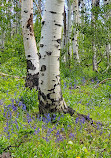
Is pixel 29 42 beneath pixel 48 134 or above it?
above

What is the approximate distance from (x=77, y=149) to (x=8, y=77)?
224 inches

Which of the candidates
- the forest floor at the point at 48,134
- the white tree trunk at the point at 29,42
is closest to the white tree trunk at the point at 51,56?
the forest floor at the point at 48,134

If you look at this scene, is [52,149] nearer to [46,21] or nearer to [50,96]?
[50,96]

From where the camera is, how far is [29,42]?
5770 millimetres

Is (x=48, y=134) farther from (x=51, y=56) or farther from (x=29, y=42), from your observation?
(x=29, y=42)

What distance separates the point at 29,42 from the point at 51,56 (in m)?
2.31

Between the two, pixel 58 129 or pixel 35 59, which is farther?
pixel 35 59

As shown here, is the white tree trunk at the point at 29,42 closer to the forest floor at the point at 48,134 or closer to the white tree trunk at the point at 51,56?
the forest floor at the point at 48,134

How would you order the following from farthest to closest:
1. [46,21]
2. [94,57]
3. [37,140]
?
[94,57] < [46,21] < [37,140]

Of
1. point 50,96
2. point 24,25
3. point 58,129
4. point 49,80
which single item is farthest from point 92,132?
point 24,25

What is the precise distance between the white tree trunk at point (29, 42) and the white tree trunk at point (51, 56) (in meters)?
1.88

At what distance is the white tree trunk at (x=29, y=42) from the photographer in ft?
18.7

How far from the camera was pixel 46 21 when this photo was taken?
11.9 ft

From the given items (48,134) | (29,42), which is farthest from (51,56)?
(29,42)
